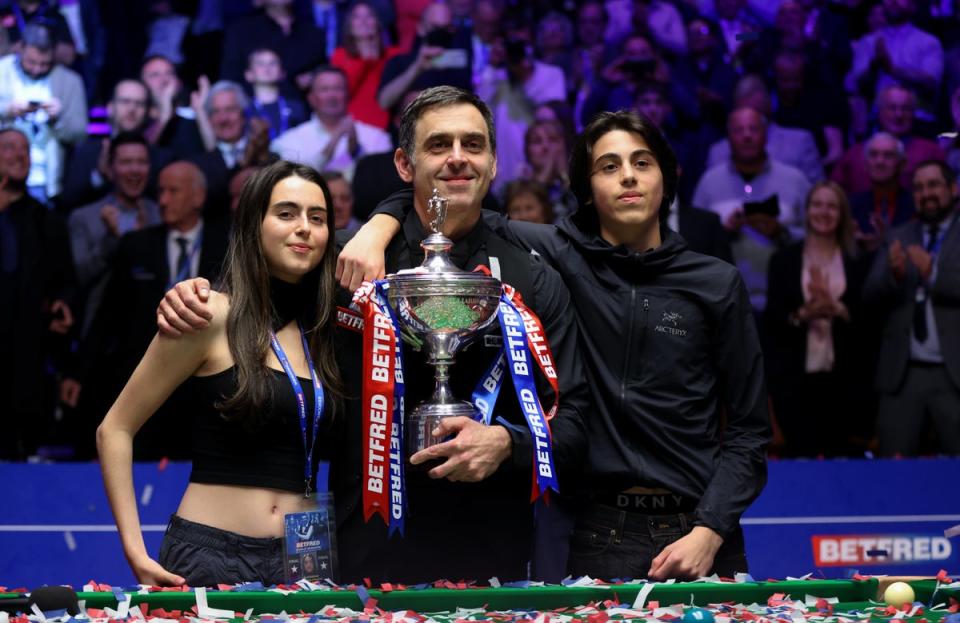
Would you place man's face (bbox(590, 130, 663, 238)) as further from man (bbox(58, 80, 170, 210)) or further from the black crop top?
man (bbox(58, 80, 170, 210))

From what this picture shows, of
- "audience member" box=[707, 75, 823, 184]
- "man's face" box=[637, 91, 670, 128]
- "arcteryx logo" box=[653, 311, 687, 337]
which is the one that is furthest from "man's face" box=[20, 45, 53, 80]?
"arcteryx logo" box=[653, 311, 687, 337]

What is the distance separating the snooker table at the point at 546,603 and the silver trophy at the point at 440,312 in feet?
1.15

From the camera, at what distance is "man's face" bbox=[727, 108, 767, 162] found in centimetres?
725

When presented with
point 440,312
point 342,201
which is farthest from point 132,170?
point 440,312

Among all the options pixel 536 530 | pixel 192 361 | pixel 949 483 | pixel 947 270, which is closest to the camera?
pixel 192 361

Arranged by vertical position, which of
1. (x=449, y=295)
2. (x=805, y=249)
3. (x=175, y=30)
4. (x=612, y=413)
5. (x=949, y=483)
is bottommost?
(x=949, y=483)

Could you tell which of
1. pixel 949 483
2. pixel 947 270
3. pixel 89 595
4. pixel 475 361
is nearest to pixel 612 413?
pixel 475 361

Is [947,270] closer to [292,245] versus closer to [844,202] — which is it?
[844,202]

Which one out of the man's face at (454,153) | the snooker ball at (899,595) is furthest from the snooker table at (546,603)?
the man's face at (454,153)

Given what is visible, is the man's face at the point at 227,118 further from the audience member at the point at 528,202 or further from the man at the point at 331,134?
the audience member at the point at 528,202

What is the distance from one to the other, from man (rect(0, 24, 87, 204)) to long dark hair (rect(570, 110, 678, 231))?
203 inches

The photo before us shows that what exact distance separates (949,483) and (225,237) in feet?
13.8

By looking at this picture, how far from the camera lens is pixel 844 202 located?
7094 mm

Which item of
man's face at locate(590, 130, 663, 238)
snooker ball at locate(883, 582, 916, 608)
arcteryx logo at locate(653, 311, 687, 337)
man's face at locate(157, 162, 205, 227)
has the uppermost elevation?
man's face at locate(157, 162, 205, 227)
